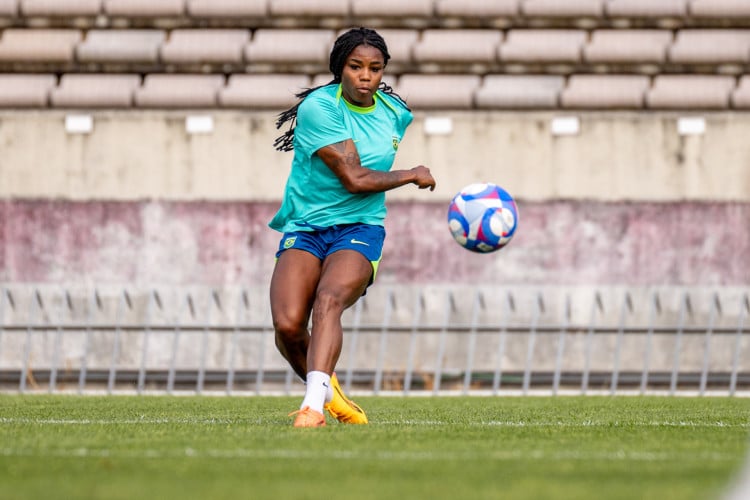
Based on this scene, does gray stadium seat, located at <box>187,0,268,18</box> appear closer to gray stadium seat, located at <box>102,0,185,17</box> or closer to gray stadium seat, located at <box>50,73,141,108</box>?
gray stadium seat, located at <box>102,0,185,17</box>

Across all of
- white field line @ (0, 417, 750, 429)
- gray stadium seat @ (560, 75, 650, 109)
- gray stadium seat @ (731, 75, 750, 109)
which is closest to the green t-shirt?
white field line @ (0, 417, 750, 429)

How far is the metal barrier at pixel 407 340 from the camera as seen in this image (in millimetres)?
14109

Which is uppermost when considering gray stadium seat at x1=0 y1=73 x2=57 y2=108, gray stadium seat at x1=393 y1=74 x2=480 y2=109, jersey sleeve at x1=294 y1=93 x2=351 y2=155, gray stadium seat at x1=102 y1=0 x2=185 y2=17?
gray stadium seat at x1=102 y1=0 x2=185 y2=17

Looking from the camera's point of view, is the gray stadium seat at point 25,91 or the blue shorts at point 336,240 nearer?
the blue shorts at point 336,240

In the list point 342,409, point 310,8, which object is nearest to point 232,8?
point 310,8

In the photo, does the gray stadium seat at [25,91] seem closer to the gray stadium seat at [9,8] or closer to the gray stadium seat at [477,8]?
the gray stadium seat at [9,8]

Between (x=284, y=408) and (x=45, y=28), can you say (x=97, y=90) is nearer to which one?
(x=45, y=28)

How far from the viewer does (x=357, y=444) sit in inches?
234

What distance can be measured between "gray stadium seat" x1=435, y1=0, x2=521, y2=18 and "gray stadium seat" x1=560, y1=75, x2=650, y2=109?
51.5 inches

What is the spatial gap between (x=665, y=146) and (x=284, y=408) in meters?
6.64

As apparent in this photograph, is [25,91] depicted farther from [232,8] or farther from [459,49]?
[459,49]

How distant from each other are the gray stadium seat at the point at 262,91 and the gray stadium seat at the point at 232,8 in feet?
3.18

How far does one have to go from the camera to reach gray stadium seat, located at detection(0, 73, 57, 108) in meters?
16.0

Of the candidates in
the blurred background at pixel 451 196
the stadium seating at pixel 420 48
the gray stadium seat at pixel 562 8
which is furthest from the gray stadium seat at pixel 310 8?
the gray stadium seat at pixel 562 8
